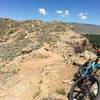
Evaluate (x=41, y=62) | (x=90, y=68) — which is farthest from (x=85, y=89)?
(x=41, y=62)

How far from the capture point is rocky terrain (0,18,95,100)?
11949 millimetres

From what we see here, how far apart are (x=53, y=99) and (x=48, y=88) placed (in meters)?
1.31

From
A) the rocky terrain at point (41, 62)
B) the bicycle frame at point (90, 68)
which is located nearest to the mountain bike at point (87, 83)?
the bicycle frame at point (90, 68)

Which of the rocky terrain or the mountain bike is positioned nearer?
the mountain bike

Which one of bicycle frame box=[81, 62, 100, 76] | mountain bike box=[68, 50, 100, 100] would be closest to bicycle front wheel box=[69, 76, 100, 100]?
mountain bike box=[68, 50, 100, 100]

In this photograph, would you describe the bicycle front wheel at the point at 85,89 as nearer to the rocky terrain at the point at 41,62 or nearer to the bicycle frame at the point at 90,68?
the bicycle frame at the point at 90,68

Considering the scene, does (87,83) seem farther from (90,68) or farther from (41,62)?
(41,62)

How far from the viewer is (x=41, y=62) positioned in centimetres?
1469

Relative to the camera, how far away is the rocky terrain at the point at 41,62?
11949 mm

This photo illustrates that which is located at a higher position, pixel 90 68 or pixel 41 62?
pixel 90 68

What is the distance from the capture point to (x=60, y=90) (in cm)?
1151

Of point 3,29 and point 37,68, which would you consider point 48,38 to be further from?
point 3,29

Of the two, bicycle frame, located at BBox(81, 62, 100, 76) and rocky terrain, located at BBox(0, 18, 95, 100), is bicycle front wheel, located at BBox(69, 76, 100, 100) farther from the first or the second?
rocky terrain, located at BBox(0, 18, 95, 100)

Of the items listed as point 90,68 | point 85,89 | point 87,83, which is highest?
point 90,68
